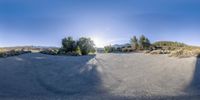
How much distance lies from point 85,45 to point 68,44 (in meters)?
1.29

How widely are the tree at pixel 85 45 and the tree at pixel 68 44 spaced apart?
17.8 inches

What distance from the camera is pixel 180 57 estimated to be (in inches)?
749

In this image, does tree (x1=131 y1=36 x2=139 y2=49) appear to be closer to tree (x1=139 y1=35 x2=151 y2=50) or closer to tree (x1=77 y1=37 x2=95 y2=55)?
tree (x1=139 y1=35 x2=151 y2=50)

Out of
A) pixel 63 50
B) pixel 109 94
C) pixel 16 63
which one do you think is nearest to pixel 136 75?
pixel 109 94

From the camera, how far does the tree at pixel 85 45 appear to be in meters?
25.6

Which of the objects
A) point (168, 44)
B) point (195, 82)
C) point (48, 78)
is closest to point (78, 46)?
point (168, 44)

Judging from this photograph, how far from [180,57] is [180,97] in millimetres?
6734

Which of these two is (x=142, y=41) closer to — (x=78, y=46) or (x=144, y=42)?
(x=144, y=42)

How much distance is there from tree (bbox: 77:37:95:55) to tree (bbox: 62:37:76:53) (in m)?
0.45

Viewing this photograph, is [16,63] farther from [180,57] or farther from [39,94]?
[180,57]

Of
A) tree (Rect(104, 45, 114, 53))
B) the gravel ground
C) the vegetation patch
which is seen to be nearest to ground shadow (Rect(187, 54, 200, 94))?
the gravel ground

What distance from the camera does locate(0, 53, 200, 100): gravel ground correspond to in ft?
44.2

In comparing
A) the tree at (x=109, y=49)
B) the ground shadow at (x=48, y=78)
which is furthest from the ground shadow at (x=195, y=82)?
the tree at (x=109, y=49)

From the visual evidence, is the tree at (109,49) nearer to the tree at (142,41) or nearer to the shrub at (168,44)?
the tree at (142,41)
